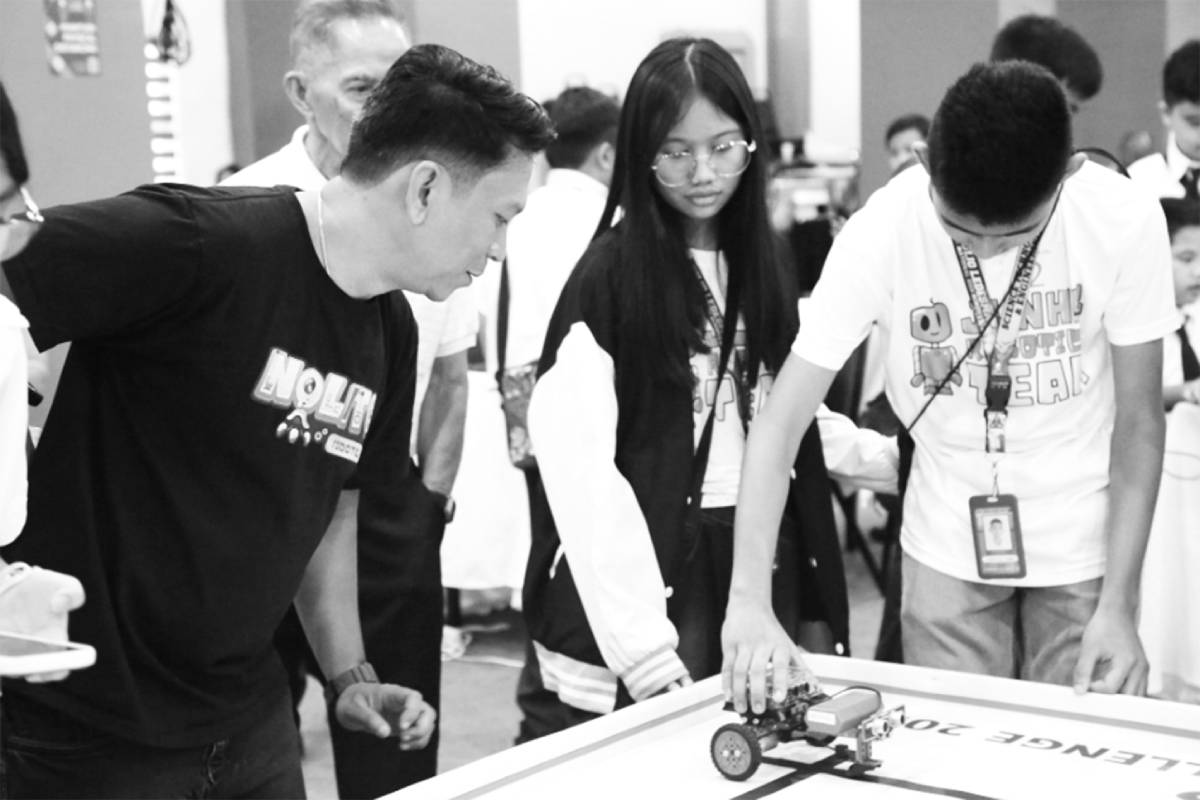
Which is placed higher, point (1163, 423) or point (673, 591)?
point (1163, 423)

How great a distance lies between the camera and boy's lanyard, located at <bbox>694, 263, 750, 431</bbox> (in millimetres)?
2160

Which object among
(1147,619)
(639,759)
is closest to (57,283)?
(639,759)

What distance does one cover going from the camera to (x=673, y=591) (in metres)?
2.14

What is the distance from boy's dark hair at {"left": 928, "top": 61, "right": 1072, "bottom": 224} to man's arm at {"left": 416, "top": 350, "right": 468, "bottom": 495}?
1211mm

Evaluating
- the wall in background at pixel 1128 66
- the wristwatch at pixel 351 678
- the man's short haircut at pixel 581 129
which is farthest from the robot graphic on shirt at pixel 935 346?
the wall in background at pixel 1128 66

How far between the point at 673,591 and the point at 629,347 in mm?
343

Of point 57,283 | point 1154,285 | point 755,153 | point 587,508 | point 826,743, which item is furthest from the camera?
point 755,153

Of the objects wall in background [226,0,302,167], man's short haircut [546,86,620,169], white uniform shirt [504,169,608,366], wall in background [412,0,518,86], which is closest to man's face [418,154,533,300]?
white uniform shirt [504,169,608,366]

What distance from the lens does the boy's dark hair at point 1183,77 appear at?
363cm

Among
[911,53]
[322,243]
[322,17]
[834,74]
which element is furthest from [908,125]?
[834,74]

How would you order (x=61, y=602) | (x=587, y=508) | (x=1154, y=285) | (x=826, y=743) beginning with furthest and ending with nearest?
(x=587, y=508), (x=1154, y=285), (x=826, y=743), (x=61, y=602)

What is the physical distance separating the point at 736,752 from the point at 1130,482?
2.25 ft

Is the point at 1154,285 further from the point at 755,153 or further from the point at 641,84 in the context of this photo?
the point at 641,84

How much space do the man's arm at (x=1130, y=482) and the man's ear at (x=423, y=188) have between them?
90cm
